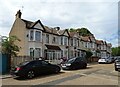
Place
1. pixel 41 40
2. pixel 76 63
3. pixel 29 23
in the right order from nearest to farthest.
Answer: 1. pixel 76 63
2. pixel 29 23
3. pixel 41 40

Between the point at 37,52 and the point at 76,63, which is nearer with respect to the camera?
the point at 76,63

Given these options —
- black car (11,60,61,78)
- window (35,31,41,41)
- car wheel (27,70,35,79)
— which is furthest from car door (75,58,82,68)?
window (35,31,41,41)

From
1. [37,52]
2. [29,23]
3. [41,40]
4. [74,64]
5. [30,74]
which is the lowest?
[30,74]

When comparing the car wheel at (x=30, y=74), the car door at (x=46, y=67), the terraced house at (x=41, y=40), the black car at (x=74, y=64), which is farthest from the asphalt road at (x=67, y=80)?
the terraced house at (x=41, y=40)

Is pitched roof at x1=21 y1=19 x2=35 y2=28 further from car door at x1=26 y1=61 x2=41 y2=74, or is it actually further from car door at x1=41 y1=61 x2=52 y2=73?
car door at x1=26 y1=61 x2=41 y2=74

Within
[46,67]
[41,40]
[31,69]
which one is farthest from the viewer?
[41,40]

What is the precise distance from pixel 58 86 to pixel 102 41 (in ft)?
202

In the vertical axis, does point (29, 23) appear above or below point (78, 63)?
above

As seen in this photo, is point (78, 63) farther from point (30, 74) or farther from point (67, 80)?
point (67, 80)

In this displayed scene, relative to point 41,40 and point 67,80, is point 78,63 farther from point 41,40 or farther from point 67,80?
point 41,40

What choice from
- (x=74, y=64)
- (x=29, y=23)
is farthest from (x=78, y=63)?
(x=29, y=23)

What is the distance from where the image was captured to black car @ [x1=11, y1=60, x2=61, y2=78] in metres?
17.4

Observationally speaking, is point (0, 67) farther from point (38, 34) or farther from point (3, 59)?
point (38, 34)

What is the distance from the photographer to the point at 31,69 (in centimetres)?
1794
